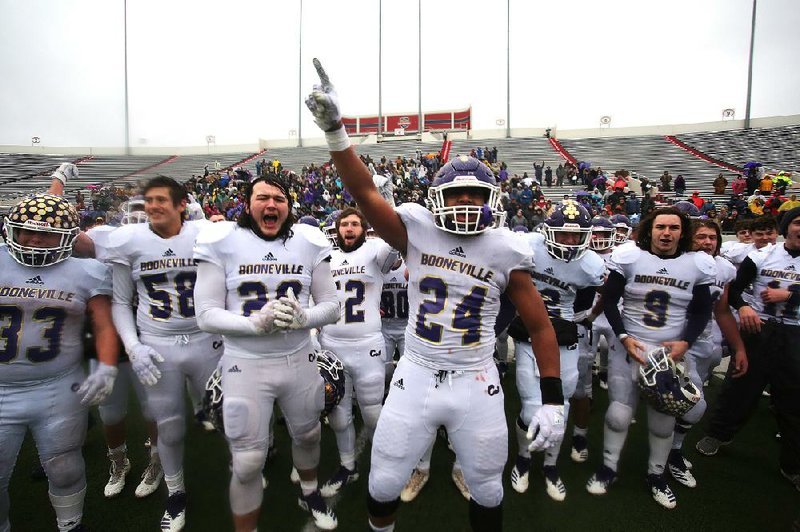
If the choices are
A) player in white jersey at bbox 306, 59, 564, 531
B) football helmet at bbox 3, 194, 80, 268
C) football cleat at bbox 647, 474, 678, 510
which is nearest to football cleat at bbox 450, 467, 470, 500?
player in white jersey at bbox 306, 59, 564, 531

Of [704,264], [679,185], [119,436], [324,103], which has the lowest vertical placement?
[119,436]

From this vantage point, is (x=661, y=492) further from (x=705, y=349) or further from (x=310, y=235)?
(x=310, y=235)

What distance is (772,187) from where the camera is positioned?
53.8 feet

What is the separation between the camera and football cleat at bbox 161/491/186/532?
3.33 metres

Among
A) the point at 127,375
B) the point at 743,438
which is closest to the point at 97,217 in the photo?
the point at 127,375

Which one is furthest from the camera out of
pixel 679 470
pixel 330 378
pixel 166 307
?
pixel 679 470

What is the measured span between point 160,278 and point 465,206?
94.0 inches

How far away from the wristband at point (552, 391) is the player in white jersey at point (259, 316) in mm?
1431

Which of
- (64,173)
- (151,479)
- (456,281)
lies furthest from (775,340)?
(64,173)

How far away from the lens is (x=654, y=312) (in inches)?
152

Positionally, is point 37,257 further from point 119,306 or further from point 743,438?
point 743,438

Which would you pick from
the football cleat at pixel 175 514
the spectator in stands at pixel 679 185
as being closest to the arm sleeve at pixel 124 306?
the football cleat at pixel 175 514

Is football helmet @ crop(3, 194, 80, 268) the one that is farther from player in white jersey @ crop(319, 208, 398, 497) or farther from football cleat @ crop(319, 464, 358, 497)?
football cleat @ crop(319, 464, 358, 497)

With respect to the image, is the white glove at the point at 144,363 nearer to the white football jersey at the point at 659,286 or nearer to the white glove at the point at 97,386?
the white glove at the point at 97,386
